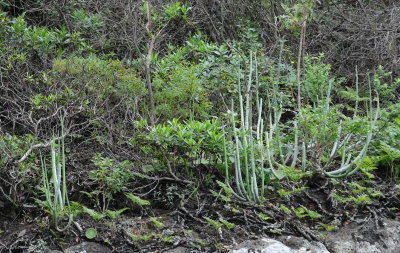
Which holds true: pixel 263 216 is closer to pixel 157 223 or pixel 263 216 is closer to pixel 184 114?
pixel 157 223

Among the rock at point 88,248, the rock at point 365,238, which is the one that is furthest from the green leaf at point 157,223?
the rock at point 365,238

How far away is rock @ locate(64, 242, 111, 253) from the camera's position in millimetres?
3088

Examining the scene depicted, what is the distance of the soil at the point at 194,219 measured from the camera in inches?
125

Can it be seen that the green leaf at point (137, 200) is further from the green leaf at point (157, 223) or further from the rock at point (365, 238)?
the rock at point (365, 238)

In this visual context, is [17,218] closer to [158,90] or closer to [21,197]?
[21,197]

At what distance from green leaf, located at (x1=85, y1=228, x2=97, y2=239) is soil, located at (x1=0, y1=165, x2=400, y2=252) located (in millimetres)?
49

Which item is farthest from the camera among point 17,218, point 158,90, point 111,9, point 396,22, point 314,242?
point 111,9

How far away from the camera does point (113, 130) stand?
4391 millimetres

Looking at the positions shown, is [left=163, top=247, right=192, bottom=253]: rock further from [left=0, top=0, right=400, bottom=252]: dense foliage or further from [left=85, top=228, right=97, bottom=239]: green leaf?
[left=85, top=228, right=97, bottom=239]: green leaf

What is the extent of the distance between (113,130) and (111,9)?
3.56 metres

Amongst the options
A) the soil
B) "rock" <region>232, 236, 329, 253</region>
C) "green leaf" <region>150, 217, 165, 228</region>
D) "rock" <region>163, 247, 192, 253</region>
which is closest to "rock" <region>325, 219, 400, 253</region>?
the soil

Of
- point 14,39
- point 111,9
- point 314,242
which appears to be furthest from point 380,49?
point 14,39

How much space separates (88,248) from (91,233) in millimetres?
123

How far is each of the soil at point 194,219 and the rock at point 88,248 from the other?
0.14ft
